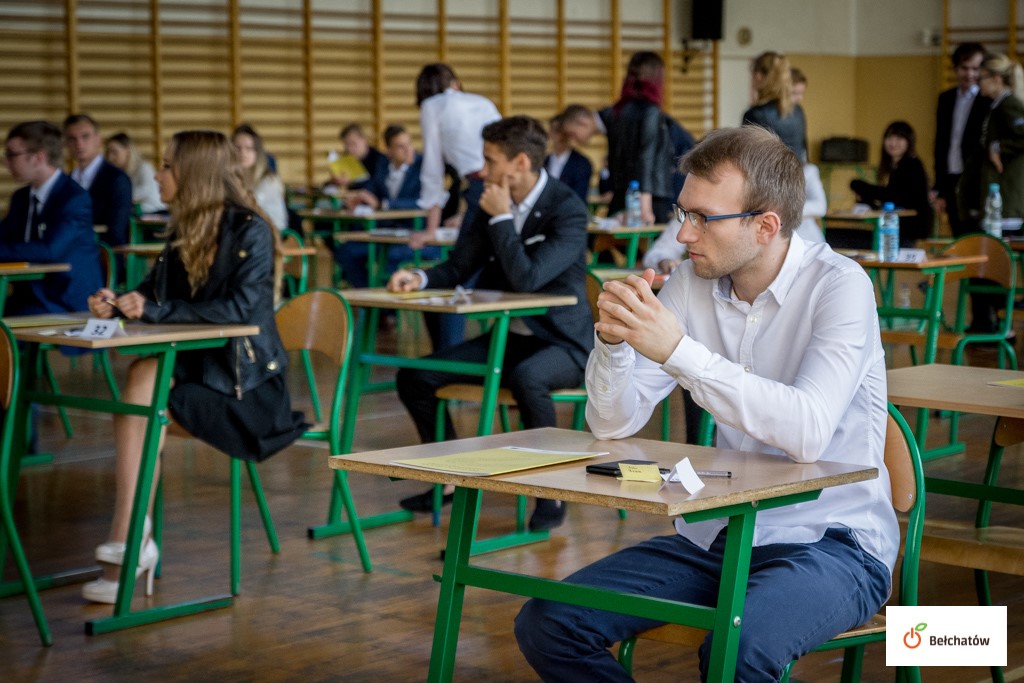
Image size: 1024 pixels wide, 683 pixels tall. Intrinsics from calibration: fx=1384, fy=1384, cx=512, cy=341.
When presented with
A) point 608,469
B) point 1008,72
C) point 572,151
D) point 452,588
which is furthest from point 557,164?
point 608,469

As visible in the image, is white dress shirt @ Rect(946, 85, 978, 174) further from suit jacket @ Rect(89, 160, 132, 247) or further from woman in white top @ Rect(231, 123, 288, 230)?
suit jacket @ Rect(89, 160, 132, 247)

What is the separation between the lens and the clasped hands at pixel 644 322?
1.97 m

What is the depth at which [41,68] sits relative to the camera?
10.1 metres

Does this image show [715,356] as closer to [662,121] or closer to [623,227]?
[623,227]

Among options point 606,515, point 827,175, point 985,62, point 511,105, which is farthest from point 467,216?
point 827,175

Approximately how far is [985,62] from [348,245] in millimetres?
4042

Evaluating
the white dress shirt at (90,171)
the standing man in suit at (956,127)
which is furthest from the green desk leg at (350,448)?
the standing man in suit at (956,127)

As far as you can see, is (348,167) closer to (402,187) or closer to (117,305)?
(402,187)

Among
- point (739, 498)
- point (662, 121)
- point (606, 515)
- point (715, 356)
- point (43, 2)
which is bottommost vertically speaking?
point (606, 515)

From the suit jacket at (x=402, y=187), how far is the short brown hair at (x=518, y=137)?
4.74m

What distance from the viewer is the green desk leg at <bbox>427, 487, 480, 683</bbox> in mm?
2062

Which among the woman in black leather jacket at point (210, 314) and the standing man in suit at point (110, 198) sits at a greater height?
the standing man in suit at point (110, 198)

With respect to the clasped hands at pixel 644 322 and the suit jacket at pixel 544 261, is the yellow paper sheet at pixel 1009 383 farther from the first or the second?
the suit jacket at pixel 544 261

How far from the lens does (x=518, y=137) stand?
4.32 m
